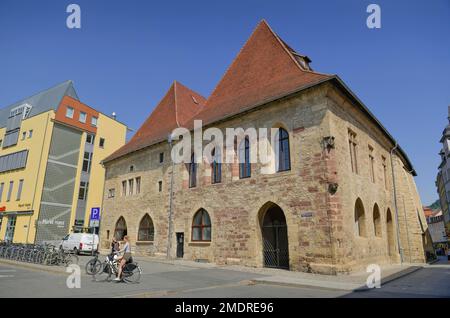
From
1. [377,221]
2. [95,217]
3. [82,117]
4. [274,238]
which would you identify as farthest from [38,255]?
[82,117]

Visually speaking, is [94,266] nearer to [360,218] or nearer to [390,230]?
[360,218]

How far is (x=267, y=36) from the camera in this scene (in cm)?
1892

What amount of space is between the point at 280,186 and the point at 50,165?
26142 mm

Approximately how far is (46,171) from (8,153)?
28.5 ft

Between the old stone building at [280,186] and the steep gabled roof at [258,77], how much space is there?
0.09 meters

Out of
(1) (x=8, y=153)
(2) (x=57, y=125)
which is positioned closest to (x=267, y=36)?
(2) (x=57, y=125)

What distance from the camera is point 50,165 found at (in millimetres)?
30453

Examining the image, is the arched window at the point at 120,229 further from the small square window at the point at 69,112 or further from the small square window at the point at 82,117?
the small square window at the point at 82,117

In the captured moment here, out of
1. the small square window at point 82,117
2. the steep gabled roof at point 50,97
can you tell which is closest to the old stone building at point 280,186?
the small square window at point 82,117

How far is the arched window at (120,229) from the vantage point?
74.3 feet

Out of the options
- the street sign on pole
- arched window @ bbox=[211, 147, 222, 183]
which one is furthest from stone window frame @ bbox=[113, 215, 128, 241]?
arched window @ bbox=[211, 147, 222, 183]

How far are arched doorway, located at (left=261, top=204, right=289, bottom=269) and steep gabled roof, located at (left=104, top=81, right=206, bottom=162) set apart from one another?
9012 millimetres
